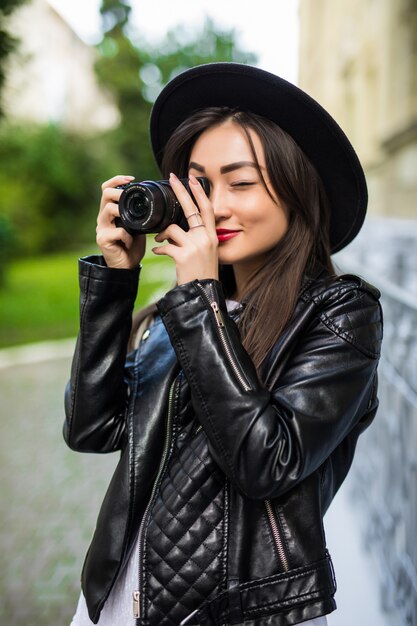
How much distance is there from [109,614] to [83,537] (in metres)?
2.45

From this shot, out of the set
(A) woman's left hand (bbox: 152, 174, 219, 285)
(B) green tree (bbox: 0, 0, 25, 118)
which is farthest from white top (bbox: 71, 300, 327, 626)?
(B) green tree (bbox: 0, 0, 25, 118)

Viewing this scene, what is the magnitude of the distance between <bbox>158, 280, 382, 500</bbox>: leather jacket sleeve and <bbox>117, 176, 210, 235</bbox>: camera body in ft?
0.51

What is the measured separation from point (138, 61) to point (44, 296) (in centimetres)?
2462

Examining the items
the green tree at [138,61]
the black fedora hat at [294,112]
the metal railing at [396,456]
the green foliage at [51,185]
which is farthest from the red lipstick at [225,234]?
the green tree at [138,61]

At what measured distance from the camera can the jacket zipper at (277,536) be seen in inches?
45.5

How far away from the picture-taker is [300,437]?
1103 millimetres

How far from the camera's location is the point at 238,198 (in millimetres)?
1332

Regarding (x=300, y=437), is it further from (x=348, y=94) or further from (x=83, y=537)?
(x=348, y=94)

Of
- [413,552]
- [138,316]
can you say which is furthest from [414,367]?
[138,316]

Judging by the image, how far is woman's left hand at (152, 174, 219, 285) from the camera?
122 centimetres

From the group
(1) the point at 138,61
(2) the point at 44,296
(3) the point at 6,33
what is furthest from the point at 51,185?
(1) the point at 138,61

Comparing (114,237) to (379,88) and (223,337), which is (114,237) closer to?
(223,337)

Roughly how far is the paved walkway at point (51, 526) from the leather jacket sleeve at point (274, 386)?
1630 millimetres

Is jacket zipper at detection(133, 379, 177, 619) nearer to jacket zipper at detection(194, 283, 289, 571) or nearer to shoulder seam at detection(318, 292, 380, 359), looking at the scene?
jacket zipper at detection(194, 283, 289, 571)
